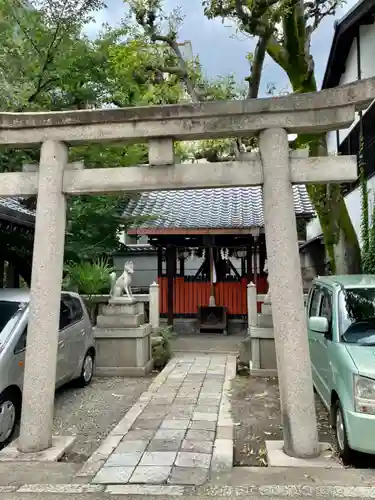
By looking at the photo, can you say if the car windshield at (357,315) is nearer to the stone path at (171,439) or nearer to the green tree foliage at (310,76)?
the stone path at (171,439)

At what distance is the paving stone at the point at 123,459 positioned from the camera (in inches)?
182

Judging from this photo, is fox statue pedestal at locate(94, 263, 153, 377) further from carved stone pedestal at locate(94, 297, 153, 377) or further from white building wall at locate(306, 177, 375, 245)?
white building wall at locate(306, 177, 375, 245)

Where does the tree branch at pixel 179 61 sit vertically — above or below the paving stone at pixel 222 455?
above

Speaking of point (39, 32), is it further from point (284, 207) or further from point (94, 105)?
point (284, 207)

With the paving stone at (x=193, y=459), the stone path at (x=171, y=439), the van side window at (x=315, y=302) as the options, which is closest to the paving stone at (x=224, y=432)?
the stone path at (x=171, y=439)

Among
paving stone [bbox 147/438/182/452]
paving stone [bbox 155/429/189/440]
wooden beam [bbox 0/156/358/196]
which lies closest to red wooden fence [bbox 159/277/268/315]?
paving stone [bbox 155/429/189/440]

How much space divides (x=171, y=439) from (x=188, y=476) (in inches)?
43.2

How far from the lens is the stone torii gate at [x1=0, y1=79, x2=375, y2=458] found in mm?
4840

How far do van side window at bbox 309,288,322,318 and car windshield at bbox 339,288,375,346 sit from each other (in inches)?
42.2

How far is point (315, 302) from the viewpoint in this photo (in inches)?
281

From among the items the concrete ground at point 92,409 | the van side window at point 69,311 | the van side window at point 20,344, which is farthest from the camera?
the van side window at point 69,311

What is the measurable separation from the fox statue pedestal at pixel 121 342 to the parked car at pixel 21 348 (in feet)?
1.93

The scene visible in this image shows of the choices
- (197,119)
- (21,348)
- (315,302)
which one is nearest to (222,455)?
(21,348)

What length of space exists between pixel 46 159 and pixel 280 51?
7505 mm
